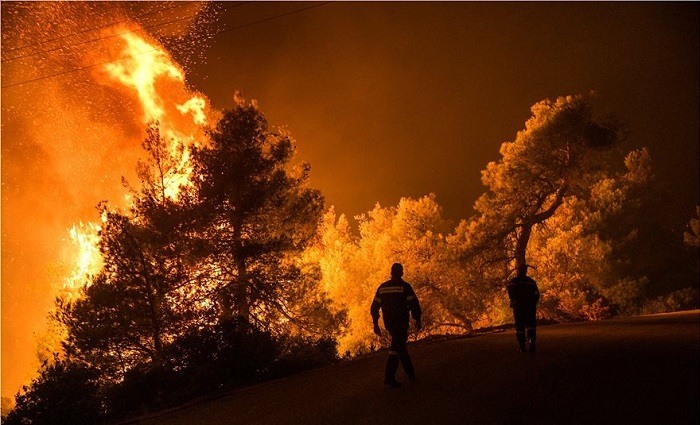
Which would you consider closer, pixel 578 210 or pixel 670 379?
pixel 670 379

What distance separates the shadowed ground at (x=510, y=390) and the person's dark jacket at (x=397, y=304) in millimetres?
1044

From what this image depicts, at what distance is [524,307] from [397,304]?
3583 millimetres

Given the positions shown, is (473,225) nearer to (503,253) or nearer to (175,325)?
(503,253)

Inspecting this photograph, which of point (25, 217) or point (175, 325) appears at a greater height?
point (25, 217)

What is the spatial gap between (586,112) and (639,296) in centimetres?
1341

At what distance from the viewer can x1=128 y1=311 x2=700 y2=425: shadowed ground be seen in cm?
571

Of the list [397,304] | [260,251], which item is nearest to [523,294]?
[397,304]

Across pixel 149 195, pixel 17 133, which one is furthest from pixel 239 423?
pixel 17 133

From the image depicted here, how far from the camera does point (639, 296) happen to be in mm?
30641

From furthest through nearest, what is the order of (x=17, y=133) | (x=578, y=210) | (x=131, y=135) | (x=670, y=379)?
1. (x=17, y=133)
2. (x=131, y=135)
3. (x=578, y=210)
4. (x=670, y=379)

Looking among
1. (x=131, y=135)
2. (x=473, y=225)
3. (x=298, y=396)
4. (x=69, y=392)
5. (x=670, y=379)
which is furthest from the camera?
(x=131, y=135)

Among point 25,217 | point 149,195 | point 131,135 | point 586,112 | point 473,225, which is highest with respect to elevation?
point 25,217

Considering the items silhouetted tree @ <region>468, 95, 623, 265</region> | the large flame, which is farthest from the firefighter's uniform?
the large flame

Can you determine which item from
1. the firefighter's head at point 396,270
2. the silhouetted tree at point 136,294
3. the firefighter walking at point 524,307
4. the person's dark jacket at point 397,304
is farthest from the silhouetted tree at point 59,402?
the firefighter walking at point 524,307
